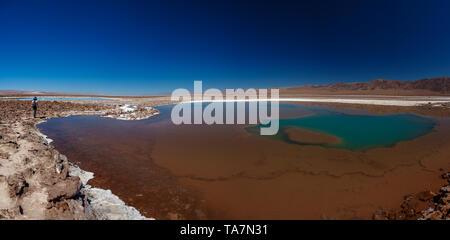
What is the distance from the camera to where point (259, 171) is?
16.3 feet

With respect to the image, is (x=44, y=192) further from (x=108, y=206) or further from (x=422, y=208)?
(x=422, y=208)

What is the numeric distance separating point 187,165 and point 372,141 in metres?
7.84

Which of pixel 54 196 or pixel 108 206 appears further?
pixel 108 206

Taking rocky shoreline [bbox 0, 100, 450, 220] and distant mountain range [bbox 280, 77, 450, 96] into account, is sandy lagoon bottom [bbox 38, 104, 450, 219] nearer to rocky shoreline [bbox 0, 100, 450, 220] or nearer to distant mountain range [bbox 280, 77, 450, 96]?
rocky shoreline [bbox 0, 100, 450, 220]

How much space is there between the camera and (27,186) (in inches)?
103

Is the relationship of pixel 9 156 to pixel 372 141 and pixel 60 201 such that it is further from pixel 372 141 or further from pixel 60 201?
pixel 372 141

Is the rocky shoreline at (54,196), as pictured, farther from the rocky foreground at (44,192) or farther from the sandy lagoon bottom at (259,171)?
the sandy lagoon bottom at (259,171)

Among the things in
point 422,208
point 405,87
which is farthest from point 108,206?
point 405,87

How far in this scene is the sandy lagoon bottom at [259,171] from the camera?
3.51 metres

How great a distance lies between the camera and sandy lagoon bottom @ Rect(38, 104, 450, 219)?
351cm

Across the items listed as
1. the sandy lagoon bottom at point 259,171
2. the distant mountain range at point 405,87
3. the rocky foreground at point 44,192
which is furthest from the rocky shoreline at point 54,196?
the distant mountain range at point 405,87

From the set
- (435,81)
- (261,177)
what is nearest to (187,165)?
(261,177)

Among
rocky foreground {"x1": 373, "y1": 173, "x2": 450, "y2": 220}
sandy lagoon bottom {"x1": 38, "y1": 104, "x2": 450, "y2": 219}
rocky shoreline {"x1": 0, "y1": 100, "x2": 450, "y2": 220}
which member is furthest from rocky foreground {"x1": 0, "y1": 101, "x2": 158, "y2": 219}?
rocky foreground {"x1": 373, "y1": 173, "x2": 450, "y2": 220}

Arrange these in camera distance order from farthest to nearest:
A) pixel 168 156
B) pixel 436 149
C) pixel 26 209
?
pixel 436 149, pixel 168 156, pixel 26 209
